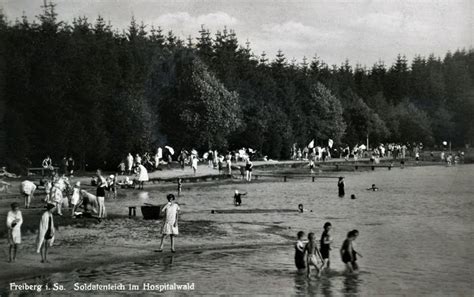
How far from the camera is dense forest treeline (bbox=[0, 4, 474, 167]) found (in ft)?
188

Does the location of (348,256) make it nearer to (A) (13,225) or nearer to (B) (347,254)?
(B) (347,254)

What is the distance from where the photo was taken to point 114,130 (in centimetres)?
6550

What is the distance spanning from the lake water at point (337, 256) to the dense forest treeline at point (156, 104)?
18.4 metres

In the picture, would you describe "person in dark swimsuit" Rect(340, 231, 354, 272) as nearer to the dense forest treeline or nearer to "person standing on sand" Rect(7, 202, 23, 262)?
"person standing on sand" Rect(7, 202, 23, 262)

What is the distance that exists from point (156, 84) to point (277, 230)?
195ft

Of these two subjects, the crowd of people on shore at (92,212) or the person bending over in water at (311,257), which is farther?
the person bending over in water at (311,257)

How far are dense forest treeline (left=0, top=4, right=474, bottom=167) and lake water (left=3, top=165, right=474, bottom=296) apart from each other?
18403 millimetres

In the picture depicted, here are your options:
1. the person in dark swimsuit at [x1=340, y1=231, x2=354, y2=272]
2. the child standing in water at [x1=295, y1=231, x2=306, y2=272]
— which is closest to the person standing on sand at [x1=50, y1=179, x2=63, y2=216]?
the child standing in water at [x1=295, y1=231, x2=306, y2=272]

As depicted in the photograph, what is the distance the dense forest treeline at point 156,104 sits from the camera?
188ft

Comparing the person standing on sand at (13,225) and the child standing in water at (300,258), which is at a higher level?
the person standing on sand at (13,225)

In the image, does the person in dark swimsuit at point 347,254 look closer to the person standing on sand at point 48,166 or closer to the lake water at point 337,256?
the lake water at point 337,256

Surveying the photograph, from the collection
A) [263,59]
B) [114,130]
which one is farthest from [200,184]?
[263,59]

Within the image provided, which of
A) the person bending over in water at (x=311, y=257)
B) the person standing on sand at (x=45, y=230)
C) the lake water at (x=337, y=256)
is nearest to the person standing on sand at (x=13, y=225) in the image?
the person standing on sand at (x=45, y=230)

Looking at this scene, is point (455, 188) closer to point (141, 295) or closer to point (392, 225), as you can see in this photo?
point (392, 225)
